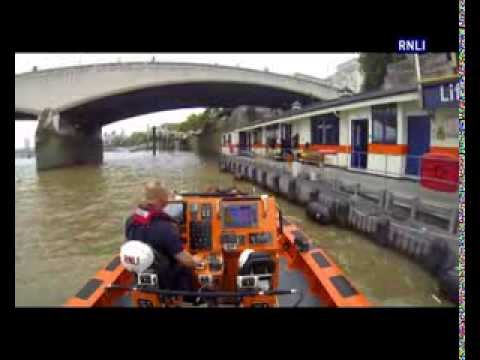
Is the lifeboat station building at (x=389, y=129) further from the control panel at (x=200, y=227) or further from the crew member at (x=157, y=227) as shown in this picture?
the crew member at (x=157, y=227)

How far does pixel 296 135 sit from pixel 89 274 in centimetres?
1708

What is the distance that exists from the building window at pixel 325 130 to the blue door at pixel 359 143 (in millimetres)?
1623

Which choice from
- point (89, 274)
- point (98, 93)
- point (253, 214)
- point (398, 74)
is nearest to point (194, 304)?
point (253, 214)

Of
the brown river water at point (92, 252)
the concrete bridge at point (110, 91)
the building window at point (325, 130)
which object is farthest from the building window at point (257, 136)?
the brown river water at point (92, 252)

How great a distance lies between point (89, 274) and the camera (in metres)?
7.60

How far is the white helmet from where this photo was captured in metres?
3.25

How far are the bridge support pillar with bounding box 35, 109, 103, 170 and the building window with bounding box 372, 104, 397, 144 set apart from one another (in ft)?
82.8

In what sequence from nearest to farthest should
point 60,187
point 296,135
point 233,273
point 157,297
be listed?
point 157,297 → point 233,273 → point 60,187 → point 296,135

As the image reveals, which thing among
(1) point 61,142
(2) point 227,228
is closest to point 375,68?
(1) point 61,142

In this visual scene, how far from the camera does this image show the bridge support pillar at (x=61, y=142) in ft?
97.5

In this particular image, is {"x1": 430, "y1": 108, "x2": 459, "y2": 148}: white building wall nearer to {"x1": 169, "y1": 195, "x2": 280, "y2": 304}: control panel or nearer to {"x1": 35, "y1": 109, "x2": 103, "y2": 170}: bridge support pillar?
{"x1": 169, "y1": 195, "x2": 280, "y2": 304}: control panel

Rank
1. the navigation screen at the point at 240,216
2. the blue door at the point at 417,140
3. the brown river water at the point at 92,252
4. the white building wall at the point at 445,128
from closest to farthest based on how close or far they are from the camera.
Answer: the navigation screen at the point at 240,216 → the brown river water at the point at 92,252 → the white building wall at the point at 445,128 → the blue door at the point at 417,140
